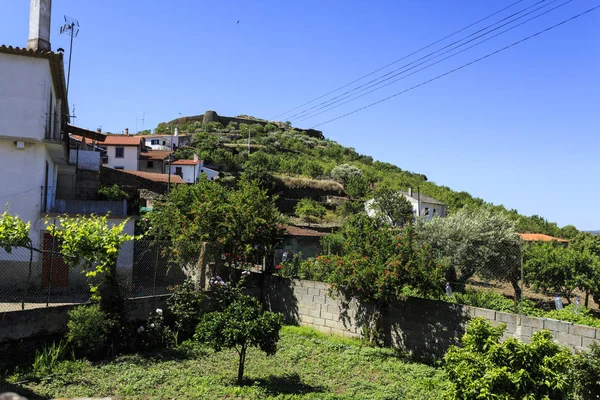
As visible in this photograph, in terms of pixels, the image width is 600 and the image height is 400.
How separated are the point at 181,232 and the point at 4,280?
6170 mm

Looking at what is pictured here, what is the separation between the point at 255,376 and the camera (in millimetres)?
10500

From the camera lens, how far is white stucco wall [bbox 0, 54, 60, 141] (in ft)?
55.5

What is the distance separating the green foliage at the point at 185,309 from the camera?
13.2m

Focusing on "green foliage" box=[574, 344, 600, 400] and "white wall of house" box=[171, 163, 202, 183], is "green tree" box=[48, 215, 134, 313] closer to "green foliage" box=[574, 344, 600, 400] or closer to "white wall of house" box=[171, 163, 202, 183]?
"green foliage" box=[574, 344, 600, 400]

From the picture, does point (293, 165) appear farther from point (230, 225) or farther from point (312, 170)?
point (230, 225)

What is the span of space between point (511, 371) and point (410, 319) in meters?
6.21

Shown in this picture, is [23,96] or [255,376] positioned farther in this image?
[23,96]

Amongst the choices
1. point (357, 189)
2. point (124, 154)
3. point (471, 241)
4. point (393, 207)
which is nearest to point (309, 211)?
point (393, 207)

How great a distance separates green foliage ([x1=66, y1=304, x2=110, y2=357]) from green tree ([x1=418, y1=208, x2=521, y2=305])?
13457mm

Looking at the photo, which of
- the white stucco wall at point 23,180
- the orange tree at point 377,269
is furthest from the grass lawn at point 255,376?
the white stucco wall at point 23,180

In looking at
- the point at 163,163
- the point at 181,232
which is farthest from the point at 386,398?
the point at 163,163

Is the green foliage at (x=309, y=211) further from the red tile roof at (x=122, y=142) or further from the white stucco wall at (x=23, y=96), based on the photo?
the white stucco wall at (x=23, y=96)

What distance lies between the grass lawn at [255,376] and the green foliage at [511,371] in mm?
922

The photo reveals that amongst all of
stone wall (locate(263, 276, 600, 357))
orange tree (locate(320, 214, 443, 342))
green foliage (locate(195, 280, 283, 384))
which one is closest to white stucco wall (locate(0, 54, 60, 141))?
stone wall (locate(263, 276, 600, 357))
